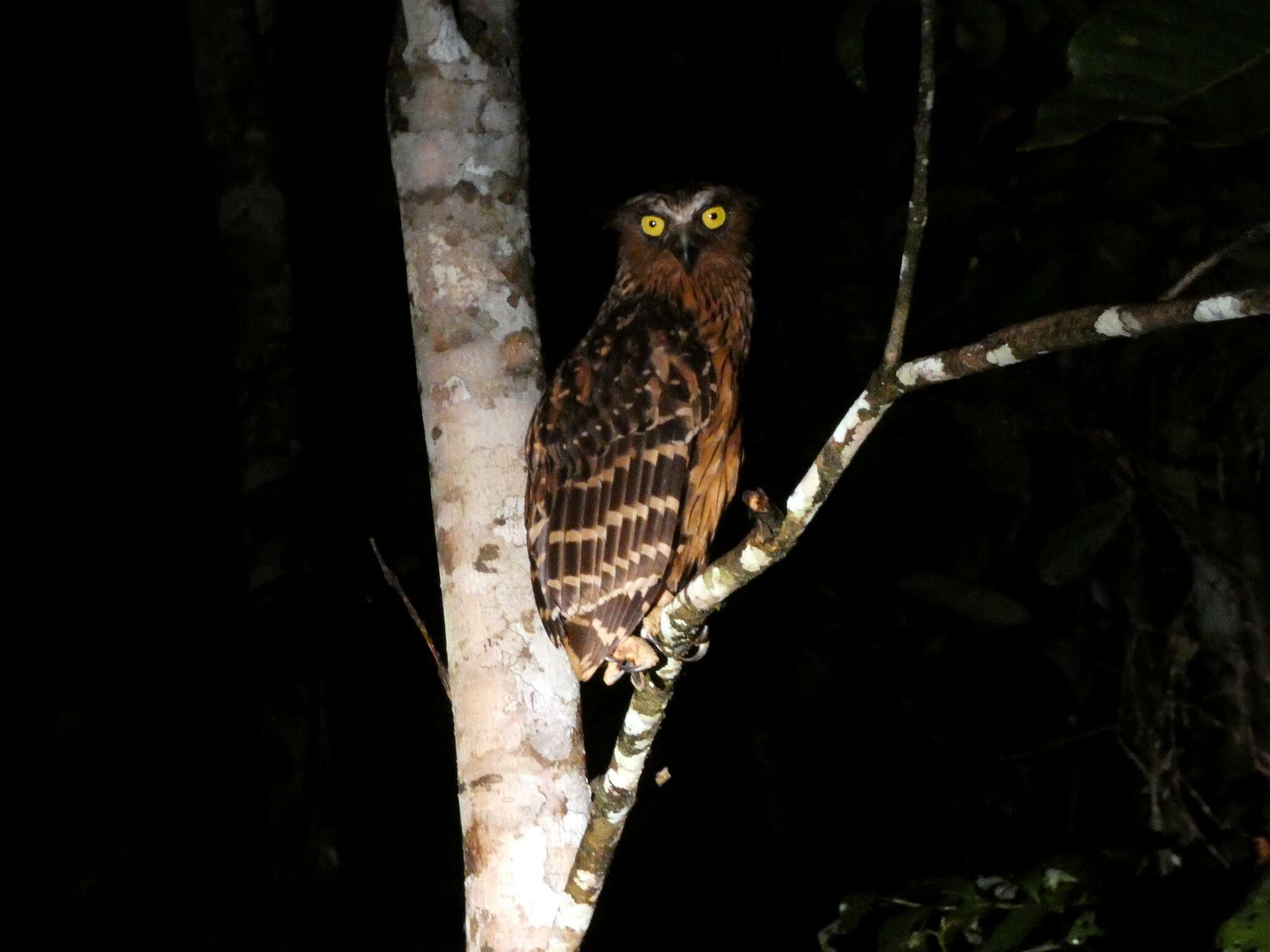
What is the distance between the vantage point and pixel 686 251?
7.64 ft

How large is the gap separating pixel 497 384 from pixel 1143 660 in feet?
7.36

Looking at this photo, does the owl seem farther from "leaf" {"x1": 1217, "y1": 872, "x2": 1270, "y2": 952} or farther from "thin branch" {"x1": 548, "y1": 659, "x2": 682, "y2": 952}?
"leaf" {"x1": 1217, "y1": 872, "x2": 1270, "y2": 952}

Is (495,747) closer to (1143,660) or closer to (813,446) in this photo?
(813,446)

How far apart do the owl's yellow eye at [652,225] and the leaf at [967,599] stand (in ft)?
3.19

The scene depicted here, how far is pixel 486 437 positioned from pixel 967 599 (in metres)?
1.41

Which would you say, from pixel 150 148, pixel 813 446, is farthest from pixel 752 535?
pixel 150 148

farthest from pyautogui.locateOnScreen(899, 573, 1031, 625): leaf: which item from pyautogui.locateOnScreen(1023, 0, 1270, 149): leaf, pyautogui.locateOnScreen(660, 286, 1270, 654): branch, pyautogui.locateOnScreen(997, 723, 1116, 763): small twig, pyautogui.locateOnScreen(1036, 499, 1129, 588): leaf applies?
pyautogui.locateOnScreen(1023, 0, 1270, 149): leaf

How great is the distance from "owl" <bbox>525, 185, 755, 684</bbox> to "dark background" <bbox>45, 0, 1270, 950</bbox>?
1.60ft

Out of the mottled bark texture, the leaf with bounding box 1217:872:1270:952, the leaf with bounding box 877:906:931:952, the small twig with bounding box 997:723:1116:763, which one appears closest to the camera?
the leaf with bounding box 1217:872:1270:952

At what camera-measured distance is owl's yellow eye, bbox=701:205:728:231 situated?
7.86ft

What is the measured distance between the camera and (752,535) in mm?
1217

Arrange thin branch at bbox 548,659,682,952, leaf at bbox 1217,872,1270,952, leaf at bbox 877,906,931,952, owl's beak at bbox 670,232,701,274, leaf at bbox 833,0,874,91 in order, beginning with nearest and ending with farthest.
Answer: leaf at bbox 1217,872,1270,952
thin branch at bbox 548,659,682,952
leaf at bbox 877,906,931,952
leaf at bbox 833,0,874,91
owl's beak at bbox 670,232,701,274

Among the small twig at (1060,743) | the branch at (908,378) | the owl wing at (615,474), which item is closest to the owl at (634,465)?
the owl wing at (615,474)

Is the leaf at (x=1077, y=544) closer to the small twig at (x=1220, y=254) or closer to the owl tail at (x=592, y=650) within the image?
the owl tail at (x=592, y=650)
